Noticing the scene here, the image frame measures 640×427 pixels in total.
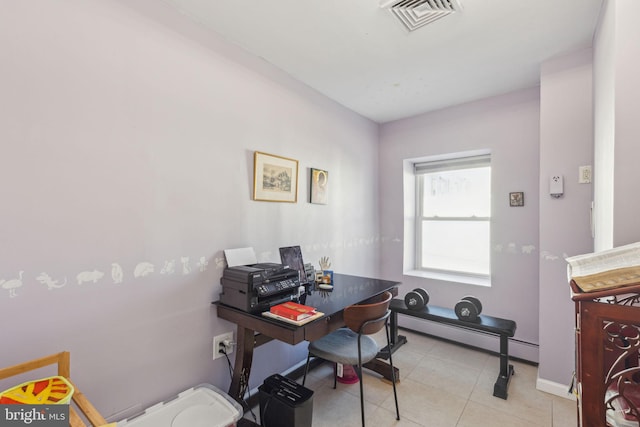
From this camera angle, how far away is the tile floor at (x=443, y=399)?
6.24 ft

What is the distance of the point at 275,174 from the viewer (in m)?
2.22

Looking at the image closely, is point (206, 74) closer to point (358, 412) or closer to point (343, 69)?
point (343, 69)

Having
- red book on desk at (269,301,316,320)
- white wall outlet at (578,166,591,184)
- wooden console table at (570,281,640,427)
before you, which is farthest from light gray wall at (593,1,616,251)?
red book on desk at (269,301,316,320)

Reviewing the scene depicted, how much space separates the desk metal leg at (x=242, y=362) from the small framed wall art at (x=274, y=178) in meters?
0.91

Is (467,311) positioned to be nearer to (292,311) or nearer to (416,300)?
(416,300)

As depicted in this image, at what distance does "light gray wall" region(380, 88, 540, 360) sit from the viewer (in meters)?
2.64

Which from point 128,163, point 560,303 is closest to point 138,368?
point 128,163

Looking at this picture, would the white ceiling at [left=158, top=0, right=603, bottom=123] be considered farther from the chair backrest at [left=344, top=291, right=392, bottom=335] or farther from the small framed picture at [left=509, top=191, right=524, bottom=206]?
the chair backrest at [left=344, top=291, right=392, bottom=335]

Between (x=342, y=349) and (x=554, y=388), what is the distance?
1705 mm

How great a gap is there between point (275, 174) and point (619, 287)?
75.6 inches

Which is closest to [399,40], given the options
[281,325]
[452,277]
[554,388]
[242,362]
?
[281,325]

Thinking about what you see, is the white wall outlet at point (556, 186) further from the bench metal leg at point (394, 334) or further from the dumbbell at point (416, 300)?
the bench metal leg at point (394, 334)

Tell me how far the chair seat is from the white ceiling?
6.69 feet

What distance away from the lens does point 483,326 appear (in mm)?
2352
